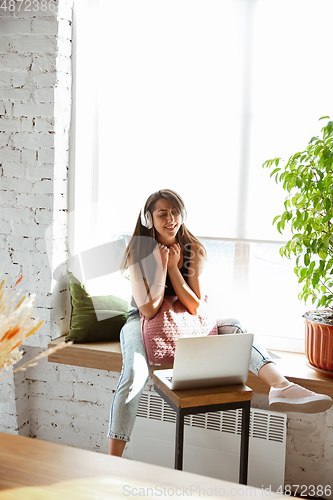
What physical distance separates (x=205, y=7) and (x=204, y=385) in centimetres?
200

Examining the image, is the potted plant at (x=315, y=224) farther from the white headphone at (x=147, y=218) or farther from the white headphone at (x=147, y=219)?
the white headphone at (x=147, y=219)

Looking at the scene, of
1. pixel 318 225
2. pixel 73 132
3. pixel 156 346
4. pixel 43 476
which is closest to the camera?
pixel 43 476

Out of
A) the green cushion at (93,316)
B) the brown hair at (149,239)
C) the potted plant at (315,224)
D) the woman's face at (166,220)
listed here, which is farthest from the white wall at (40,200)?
the potted plant at (315,224)

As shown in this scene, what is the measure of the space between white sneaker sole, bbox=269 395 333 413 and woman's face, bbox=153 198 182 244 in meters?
0.95

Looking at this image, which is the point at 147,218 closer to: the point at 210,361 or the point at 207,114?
the point at 207,114

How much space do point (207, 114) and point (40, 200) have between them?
41.1 inches

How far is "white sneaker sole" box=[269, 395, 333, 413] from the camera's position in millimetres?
1639

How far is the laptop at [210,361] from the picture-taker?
1.48 metres

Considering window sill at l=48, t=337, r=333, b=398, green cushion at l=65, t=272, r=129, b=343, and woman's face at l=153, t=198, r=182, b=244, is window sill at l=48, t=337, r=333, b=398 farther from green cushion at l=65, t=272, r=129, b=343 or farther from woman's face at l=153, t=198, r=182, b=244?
woman's face at l=153, t=198, r=182, b=244

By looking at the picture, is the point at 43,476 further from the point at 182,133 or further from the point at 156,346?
the point at 182,133

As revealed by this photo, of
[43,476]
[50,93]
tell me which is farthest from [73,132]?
[43,476]

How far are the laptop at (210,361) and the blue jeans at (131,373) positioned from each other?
34 centimetres

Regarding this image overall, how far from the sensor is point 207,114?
2443 mm

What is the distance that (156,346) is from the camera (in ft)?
6.62
